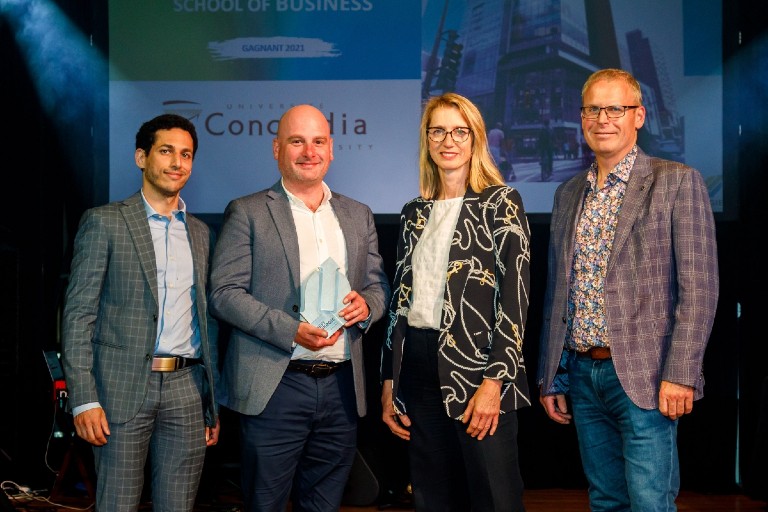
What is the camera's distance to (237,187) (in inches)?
187

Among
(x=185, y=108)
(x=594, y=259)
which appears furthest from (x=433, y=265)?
(x=185, y=108)

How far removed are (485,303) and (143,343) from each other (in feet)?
3.66

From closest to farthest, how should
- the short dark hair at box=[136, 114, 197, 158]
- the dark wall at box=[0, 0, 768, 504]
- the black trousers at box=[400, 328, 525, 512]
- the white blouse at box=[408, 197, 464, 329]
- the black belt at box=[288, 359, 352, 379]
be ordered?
the black trousers at box=[400, 328, 525, 512]
the white blouse at box=[408, 197, 464, 329]
the black belt at box=[288, 359, 352, 379]
the short dark hair at box=[136, 114, 197, 158]
the dark wall at box=[0, 0, 768, 504]

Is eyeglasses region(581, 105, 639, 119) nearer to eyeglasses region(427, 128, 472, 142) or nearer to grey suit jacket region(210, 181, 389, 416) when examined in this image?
eyeglasses region(427, 128, 472, 142)

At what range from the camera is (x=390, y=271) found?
15.7ft

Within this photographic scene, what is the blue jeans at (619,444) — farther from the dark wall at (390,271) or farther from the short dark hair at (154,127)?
the dark wall at (390,271)

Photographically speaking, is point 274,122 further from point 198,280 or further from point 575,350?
point 575,350

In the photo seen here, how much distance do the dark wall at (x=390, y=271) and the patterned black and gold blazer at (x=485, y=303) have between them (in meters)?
2.30

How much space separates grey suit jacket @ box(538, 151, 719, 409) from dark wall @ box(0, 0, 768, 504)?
7.07ft

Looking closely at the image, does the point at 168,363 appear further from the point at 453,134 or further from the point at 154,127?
the point at 453,134

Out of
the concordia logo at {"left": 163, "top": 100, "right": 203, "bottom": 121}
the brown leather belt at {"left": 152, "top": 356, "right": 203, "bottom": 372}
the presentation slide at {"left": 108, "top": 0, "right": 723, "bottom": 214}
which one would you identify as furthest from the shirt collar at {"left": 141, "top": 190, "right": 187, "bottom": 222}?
the concordia logo at {"left": 163, "top": 100, "right": 203, "bottom": 121}

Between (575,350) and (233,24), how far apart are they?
315 centimetres

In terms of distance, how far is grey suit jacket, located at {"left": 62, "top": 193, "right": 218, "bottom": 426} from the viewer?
8.39 ft

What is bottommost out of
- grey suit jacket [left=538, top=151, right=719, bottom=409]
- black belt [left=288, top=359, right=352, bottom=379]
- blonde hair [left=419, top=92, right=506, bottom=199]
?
black belt [left=288, top=359, right=352, bottom=379]
